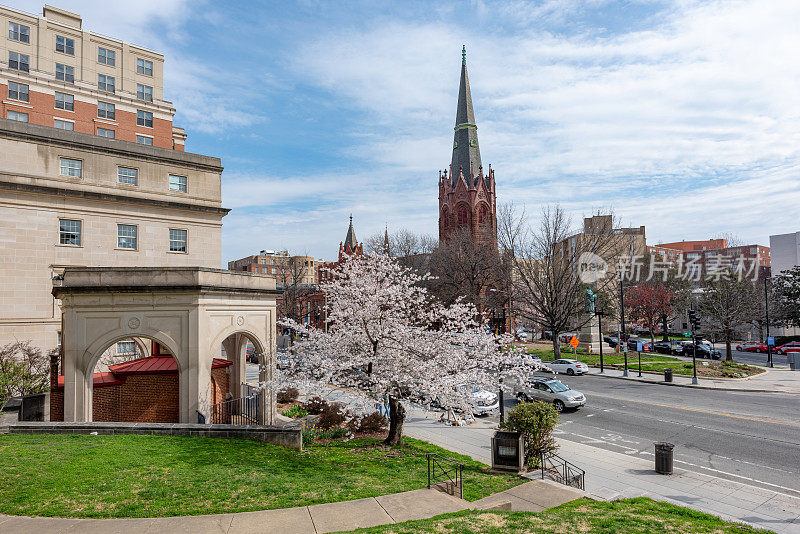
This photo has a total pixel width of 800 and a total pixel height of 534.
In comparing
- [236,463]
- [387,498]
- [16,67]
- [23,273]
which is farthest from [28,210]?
[387,498]

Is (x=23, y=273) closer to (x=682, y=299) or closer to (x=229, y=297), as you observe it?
(x=229, y=297)

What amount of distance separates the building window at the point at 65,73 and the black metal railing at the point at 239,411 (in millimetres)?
35200

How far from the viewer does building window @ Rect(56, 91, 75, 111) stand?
3841 centimetres

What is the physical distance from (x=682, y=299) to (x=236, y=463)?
7000cm

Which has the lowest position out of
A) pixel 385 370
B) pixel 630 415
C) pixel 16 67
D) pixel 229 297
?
pixel 630 415

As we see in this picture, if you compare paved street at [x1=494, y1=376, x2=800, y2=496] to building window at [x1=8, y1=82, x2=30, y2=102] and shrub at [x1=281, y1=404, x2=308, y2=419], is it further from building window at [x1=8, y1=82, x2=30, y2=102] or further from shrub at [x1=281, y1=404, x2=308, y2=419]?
building window at [x1=8, y1=82, x2=30, y2=102]

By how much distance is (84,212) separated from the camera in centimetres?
2728

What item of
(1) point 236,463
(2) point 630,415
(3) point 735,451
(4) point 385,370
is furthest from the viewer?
(2) point 630,415

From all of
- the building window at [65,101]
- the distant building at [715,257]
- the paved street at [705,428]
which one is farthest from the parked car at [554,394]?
the distant building at [715,257]

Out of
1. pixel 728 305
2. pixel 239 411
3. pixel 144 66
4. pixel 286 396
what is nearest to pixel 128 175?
pixel 286 396

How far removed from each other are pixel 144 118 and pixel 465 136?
4839cm

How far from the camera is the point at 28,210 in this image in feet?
85.0

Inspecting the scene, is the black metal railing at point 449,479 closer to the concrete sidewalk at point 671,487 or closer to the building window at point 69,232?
Answer: the concrete sidewalk at point 671,487

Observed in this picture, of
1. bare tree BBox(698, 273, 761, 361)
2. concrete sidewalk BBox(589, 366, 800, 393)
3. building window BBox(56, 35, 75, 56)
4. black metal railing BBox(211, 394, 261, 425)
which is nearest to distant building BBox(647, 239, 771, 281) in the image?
bare tree BBox(698, 273, 761, 361)
